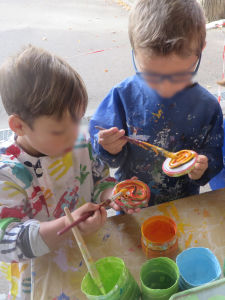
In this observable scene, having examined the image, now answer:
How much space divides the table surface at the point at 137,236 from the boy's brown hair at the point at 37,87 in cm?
31

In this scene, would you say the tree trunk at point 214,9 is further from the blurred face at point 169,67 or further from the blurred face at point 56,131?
the blurred face at point 56,131

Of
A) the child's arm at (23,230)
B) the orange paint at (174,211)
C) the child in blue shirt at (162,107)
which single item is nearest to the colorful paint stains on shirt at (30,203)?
the child's arm at (23,230)

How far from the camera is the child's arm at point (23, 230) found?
51cm

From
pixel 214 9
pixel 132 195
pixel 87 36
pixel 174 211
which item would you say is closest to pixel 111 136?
pixel 132 195

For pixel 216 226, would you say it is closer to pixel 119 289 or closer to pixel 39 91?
pixel 119 289

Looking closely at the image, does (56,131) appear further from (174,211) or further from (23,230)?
(174,211)

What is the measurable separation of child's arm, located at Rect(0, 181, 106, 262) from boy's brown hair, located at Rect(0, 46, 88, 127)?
204 mm

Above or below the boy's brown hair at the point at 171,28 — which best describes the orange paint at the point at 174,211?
below

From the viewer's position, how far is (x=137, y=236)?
0.59 meters

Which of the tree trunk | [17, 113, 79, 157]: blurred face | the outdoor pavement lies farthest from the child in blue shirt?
the tree trunk

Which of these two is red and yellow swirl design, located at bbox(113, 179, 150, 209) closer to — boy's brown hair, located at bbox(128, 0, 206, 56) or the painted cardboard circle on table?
the painted cardboard circle on table

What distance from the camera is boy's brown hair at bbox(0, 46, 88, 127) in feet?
1.04

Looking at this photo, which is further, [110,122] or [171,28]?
[110,122]

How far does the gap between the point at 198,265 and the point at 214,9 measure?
9.02ft
